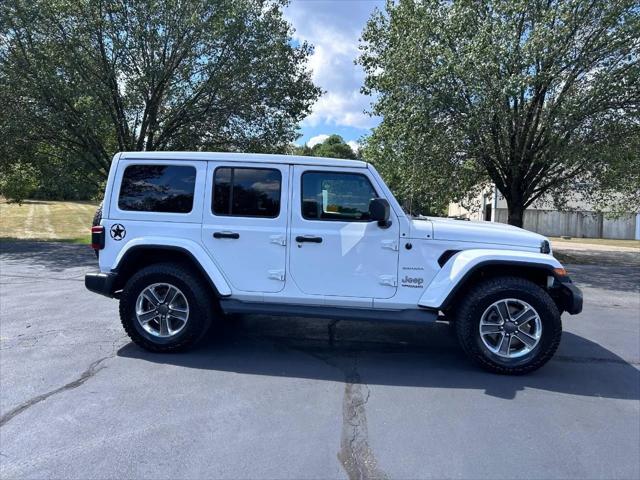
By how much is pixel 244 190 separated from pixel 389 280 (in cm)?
180

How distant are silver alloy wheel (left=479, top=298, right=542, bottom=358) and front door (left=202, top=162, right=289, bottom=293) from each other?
212cm

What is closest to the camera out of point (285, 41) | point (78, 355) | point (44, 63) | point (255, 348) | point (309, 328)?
point (78, 355)

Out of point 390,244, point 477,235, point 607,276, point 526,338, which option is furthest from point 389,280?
point 607,276

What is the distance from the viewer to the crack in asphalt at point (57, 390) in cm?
365

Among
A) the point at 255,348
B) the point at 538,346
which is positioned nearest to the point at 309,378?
the point at 255,348

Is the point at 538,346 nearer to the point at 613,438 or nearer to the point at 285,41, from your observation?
the point at 613,438

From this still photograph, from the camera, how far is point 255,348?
5402 mm

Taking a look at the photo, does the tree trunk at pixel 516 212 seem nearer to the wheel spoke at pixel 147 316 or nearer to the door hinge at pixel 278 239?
the door hinge at pixel 278 239

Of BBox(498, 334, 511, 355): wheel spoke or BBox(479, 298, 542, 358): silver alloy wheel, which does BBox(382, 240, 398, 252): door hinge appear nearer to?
BBox(479, 298, 542, 358): silver alloy wheel

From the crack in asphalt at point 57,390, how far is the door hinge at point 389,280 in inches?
114

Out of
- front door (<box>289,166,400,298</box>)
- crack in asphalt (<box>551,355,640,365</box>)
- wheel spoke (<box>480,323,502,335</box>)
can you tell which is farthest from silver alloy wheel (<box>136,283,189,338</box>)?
crack in asphalt (<box>551,355,640,365</box>)

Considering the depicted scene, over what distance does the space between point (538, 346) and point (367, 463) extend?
2.43 meters

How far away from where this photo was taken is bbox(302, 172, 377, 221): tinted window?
4973 millimetres

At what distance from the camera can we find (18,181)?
61.9 ft
